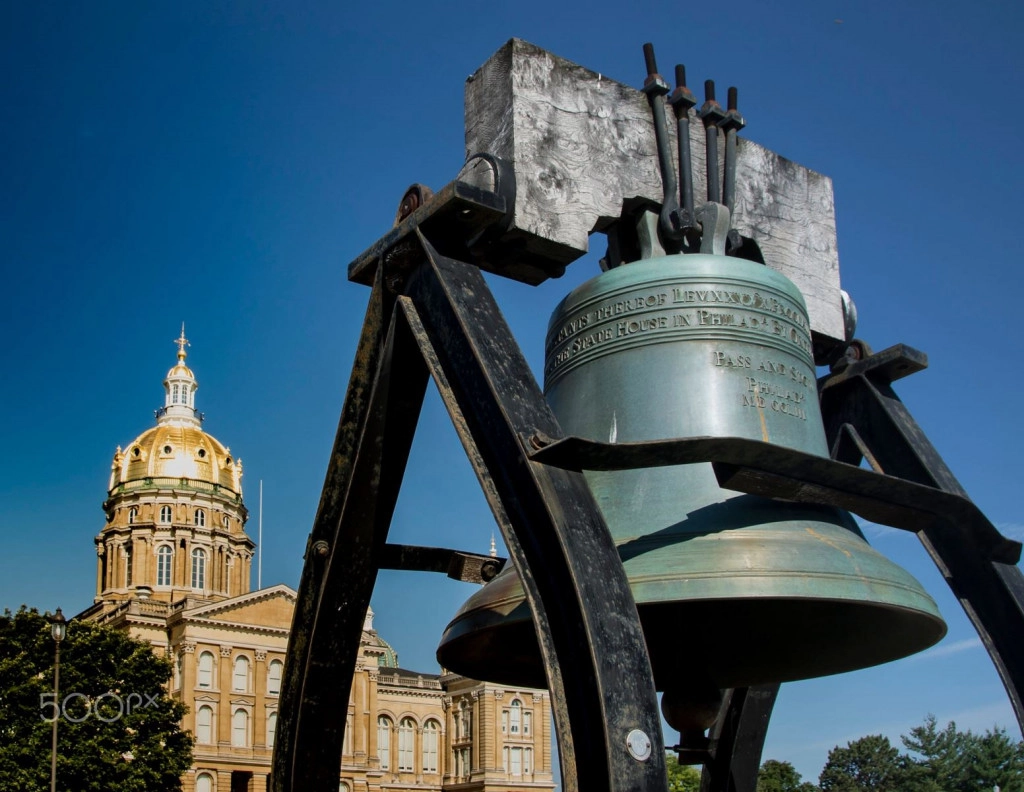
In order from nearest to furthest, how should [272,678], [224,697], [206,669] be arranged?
[224,697] → [206,669] → [272,678]

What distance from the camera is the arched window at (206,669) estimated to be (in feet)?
204

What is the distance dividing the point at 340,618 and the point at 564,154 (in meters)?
1.89

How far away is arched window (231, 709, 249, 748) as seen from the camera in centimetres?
6188

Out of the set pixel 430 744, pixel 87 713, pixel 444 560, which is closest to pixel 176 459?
pixel 430 744

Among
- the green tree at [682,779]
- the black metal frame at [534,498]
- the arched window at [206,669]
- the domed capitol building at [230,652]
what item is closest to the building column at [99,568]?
the domed capitol building at [230,652]

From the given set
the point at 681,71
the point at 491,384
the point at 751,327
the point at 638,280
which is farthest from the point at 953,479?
the point at 491,384

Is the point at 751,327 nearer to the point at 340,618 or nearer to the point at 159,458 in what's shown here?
the point at 340,618

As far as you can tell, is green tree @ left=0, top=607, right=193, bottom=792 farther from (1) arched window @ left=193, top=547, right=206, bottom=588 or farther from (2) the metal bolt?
(1) arched window @ left=193, top=547, right=206, bottom=588

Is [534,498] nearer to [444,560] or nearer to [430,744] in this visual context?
[444,560]

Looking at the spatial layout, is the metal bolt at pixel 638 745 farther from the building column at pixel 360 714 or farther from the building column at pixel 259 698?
the building column at pixel 360 714

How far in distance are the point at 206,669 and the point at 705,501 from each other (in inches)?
2427

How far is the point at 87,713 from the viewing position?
117ft

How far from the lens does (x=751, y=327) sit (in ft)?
15.3

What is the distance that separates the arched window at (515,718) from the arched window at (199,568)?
19104mm
